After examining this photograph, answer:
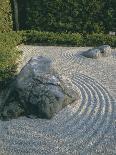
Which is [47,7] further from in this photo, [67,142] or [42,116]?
[67,142]

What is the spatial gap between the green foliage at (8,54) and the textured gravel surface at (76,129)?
202 centimetres

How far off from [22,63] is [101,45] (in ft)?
13.2

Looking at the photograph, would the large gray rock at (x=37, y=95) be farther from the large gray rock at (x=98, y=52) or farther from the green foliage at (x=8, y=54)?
the large gray rock at (x=98, y=52)

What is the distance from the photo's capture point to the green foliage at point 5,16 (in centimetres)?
1681

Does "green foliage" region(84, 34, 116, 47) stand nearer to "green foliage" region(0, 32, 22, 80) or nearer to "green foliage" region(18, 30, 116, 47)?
"green foliage" region(18, 30, 116, 47)

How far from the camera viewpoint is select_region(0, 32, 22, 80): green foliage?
35.7 feet

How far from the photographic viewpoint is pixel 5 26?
1731cm

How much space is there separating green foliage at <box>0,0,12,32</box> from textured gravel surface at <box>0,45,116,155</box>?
625 cm

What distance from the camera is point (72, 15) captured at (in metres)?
18.0

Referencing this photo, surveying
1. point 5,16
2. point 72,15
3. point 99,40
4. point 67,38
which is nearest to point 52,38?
point 67,38

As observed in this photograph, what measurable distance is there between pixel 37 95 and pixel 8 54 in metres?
3.80

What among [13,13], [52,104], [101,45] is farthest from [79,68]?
[13,13]

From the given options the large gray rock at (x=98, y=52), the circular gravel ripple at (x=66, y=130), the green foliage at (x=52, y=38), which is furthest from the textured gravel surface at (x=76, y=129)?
the green foliage at (x=52, y=38)

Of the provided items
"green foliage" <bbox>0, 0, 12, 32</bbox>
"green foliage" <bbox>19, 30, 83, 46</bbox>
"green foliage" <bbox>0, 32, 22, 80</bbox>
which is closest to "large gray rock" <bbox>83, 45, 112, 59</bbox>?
"green foliage" <bbox>19, 30, 83, 46</bbox>
